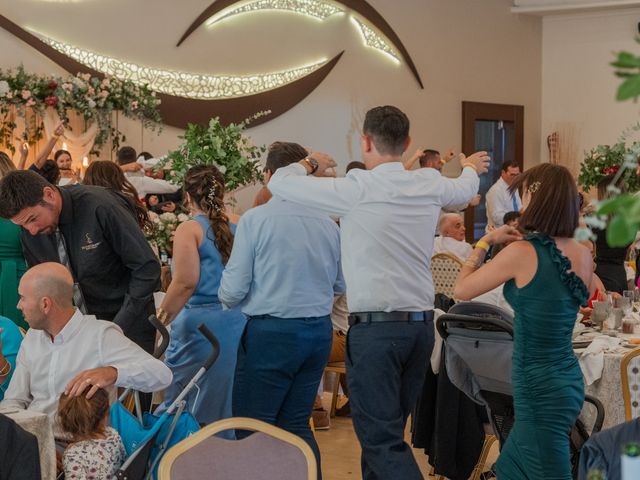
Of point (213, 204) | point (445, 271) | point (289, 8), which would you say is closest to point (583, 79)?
point (289, 8)

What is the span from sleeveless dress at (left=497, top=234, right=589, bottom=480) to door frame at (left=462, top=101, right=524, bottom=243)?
9.74 m

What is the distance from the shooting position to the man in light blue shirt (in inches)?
152

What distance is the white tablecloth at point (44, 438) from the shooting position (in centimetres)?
292

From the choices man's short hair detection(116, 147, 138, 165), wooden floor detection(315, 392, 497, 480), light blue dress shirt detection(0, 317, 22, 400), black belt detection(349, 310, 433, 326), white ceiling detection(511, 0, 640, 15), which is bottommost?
wooden floor detection(315, 392, 497, 480)

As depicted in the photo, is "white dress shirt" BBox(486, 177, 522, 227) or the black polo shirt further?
"white dress shirt" BBox(486, 177, 522, 227)

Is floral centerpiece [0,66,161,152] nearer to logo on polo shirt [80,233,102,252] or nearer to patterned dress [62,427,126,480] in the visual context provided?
logo on polo shirt [80,233,102,252]

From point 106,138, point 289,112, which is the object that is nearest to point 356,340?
point 106,138

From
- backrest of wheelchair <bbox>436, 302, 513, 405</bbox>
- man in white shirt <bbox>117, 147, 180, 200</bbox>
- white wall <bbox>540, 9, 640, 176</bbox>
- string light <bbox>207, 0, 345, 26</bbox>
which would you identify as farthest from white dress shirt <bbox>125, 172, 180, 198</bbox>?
white wall <bbox>540, 9, 640, 176</bbox>

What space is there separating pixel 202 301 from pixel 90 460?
1.61 metres

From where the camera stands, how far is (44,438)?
9.66ft

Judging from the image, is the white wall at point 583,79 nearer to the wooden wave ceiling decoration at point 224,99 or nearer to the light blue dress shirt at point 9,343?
the wooden wave ceiling decoration at point 224,99

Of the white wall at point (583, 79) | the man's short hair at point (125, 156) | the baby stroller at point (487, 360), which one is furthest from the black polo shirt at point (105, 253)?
the white wall at point (583, 79)

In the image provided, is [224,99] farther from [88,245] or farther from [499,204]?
[88,245]

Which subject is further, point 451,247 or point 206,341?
point 451,247
